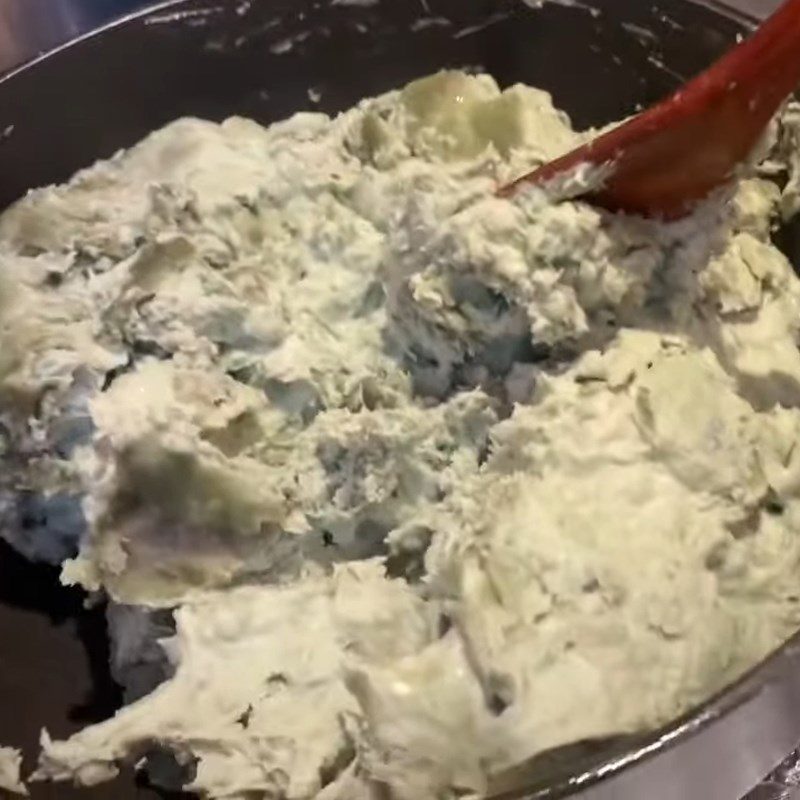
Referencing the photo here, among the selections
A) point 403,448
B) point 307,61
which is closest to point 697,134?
point 403,448

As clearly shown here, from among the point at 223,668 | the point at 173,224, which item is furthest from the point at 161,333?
the point at 223,668

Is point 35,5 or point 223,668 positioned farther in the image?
point 35,5

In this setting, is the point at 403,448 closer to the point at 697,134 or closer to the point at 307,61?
the point at 697,134

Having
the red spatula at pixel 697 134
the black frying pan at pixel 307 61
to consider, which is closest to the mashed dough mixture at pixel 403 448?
the red spatula at pixel 697 134

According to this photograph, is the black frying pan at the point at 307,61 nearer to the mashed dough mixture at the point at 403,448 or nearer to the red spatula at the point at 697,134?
the mashed dough mixture at the point at 403,448

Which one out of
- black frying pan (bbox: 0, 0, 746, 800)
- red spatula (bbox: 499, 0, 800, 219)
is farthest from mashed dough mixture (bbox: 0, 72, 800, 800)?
black frying pan (bbox: 0, 0, 746, 800)

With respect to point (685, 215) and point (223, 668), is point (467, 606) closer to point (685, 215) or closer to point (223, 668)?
point (223, 668)

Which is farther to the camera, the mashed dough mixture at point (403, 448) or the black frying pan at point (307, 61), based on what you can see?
the black frying pan at point (307, 61)
